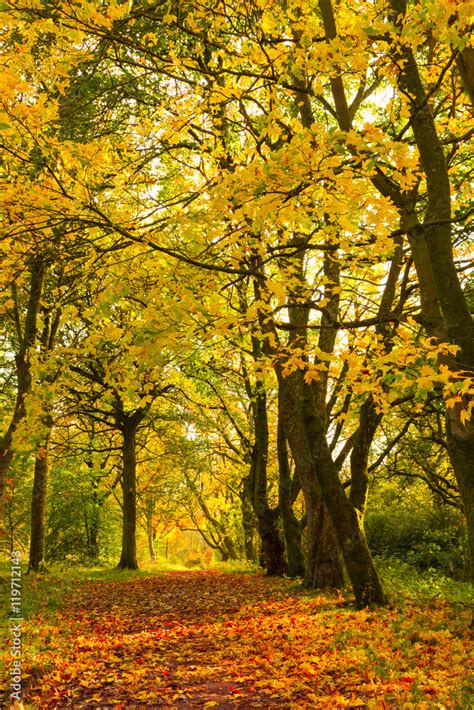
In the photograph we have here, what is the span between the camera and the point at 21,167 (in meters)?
8.13

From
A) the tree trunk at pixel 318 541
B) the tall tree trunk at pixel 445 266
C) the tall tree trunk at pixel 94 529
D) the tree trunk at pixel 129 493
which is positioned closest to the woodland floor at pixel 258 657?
the tree trunk at pixel 318 541

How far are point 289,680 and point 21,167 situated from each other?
762 cm

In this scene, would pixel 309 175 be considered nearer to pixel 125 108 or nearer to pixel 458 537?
pixel 125 108

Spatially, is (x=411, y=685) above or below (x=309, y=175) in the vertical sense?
below

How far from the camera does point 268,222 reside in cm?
525

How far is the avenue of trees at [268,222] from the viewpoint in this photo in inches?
183

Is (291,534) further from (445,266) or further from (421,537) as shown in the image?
(445,266)

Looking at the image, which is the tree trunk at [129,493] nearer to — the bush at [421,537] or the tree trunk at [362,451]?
the bush at [421,537]

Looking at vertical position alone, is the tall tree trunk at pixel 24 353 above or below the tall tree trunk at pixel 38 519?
above

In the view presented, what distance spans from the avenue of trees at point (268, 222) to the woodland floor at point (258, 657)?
1.24 meters

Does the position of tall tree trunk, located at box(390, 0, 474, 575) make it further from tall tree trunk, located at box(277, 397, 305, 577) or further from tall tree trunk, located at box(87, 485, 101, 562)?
tall tree trunk, located at box(87, 485, 101, 562)

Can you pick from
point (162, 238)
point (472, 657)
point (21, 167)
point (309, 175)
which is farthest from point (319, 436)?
point (21, 167)

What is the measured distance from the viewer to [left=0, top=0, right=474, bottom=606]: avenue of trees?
4.65m

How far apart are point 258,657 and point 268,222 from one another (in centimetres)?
491
